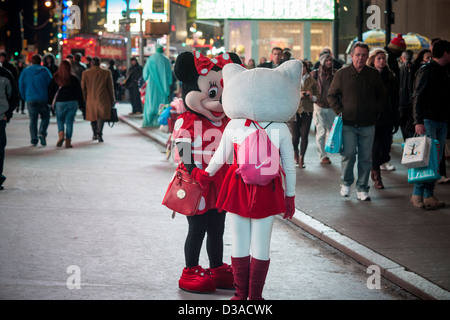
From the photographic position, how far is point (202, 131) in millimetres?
5363

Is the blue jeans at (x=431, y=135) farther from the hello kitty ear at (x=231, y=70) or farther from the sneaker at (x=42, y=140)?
the sneaker at (x=42, y=140)

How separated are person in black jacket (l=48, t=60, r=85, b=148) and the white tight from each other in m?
11.0

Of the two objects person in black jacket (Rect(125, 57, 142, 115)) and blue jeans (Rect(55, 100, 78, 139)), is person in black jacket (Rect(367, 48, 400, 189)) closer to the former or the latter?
blue jeans (Rect(55, 100, 78, 139))

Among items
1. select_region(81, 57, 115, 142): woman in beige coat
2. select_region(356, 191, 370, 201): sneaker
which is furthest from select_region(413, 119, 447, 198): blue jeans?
select_region(81, 57, 115, 142): woman in beige coat

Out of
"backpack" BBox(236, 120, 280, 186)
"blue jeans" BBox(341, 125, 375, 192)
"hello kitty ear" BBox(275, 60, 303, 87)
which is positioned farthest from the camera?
"blue jeans" BBox(341, 125, 375, 192)

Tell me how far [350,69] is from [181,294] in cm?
468

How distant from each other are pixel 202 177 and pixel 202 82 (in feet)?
2.52

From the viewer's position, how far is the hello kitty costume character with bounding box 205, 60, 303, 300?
485 cm

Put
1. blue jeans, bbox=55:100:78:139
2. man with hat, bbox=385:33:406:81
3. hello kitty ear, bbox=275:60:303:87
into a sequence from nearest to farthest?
1. hello kitty ear, bbox=275:60:303:87
2. man with hat, bbox=385:33:406:81
3. blue jeans, bbox=55:100:78:139

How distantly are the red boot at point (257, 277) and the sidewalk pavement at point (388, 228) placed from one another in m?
1.28

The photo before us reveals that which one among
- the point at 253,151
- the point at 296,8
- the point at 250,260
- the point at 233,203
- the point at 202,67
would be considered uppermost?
the point at 296,8

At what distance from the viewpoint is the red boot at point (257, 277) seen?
Answer: 16.0 feet
